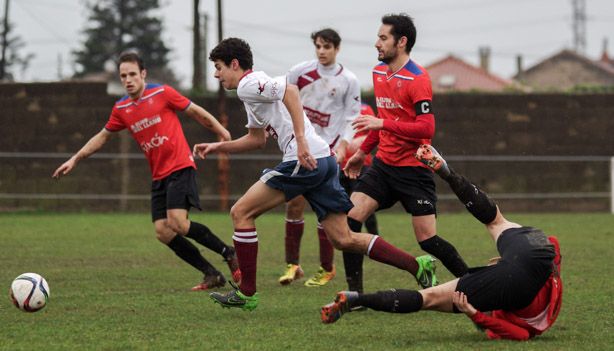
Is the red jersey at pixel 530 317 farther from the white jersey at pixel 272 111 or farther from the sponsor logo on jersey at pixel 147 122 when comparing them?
the sponsor logo on jersey at pixel 147 122

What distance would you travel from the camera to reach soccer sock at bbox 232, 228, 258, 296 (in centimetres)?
717

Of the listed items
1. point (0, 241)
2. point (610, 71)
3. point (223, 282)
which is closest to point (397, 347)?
point (223, 282)

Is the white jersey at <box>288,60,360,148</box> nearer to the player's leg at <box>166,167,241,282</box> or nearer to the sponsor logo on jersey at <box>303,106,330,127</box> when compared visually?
the sponsor logo on jersey at <box>303,106,330,127</box>

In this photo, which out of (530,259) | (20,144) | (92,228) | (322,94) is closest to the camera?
(530,259)

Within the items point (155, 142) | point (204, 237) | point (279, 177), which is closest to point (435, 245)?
point (279, 177)

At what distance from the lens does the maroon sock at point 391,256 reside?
7254 millimetres

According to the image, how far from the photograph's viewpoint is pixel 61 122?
2106 cm

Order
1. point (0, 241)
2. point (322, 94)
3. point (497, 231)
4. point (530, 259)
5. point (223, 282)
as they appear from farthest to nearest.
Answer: point (0, 241) < point (322, 94) < point (223, 282) < point (497, 231) < point (530, 259)

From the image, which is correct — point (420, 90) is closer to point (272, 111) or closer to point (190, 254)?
point (272, 111)

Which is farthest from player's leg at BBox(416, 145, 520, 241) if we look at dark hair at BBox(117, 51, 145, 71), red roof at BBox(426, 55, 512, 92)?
red roof at BBox(426, 55, 512, 92)

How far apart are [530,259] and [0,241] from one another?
30.3 feet

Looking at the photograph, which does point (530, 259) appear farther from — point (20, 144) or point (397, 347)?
point (20, 144)

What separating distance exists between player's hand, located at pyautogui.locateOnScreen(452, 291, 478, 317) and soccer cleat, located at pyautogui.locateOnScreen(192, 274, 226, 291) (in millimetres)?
3228

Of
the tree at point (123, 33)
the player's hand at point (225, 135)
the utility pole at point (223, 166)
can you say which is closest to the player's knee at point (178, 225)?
the player's hand at point (225, 135)
